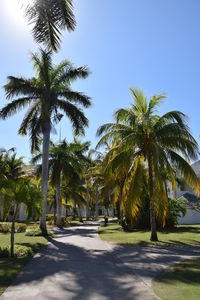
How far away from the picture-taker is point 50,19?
26.7 feet

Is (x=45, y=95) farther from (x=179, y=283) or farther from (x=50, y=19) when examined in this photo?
(x=179, y=283)

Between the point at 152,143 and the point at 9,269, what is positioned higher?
the point at 152,143

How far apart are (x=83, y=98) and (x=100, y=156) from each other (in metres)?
19.4

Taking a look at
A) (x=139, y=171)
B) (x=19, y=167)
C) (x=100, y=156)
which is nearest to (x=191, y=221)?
(x=100, y=156)

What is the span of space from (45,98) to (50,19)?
1145 cm

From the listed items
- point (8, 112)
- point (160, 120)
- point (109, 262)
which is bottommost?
point (109, 262)

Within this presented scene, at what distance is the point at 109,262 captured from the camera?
30.8 feet

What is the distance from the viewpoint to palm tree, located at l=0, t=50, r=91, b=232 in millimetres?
19422

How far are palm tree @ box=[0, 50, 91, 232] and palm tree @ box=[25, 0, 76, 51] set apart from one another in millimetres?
10279

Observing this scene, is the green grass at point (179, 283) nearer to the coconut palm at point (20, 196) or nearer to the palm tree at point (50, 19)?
the coconut palm at point (20, 196)

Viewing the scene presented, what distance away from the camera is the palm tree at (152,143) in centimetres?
1475

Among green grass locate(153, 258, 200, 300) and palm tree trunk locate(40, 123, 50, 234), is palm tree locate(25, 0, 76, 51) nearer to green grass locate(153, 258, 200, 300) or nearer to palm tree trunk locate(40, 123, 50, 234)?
green grass locate(153, 258, 200, 300)

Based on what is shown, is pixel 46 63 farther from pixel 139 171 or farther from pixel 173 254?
pixel 173 254

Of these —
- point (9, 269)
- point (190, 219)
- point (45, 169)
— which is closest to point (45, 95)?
point (45, 169)
